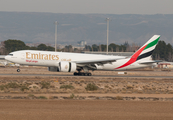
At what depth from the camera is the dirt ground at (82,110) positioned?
50.1ft

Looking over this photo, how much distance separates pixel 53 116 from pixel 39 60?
88.8 ft

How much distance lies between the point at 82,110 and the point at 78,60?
27089 mm

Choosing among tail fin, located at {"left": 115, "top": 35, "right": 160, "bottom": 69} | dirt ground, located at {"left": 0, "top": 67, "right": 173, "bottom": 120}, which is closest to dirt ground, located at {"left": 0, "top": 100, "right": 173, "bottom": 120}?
dirt ground, located at {"left": 0, "top": 67, "right": 173, "bottom": 120}

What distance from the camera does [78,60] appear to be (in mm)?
44062

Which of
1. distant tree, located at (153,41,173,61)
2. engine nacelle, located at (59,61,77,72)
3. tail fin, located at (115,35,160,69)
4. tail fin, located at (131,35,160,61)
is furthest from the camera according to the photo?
distant tree, located at (153,41,173,61)

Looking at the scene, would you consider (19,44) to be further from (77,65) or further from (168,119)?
(168,119)

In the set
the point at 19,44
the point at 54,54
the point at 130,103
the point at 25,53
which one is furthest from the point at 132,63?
the point at 19,44

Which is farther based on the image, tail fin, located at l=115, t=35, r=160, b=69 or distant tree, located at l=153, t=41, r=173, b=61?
distant tree, located at l=153, t=41, r=173, b=61

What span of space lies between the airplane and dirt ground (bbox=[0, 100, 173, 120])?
72.4 ft

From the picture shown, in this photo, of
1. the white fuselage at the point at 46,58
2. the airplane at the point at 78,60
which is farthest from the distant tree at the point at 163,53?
the white fuselage at the point at 46,58

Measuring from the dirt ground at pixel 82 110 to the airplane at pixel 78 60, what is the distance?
72.4 feet

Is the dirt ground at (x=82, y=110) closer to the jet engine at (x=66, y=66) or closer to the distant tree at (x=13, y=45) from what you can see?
the jet engine at (x=66, y=66)

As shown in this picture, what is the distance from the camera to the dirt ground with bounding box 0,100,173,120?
50.1 ft

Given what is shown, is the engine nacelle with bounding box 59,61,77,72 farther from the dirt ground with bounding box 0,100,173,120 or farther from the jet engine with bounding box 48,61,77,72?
the dirt ground with bounding box 0,100,173,120
